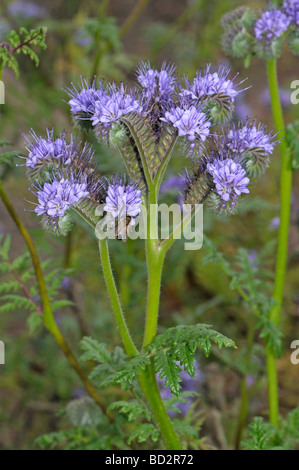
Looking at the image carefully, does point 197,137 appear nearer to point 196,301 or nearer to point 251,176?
point 251,176

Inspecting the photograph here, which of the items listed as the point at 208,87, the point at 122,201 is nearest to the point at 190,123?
the point at 208,87

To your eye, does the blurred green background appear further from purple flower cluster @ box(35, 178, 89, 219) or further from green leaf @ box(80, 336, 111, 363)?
purple flower cluster @ box(35, 178, 89, 219)

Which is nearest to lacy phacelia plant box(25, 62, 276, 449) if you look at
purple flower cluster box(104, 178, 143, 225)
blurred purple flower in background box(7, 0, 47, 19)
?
purple flower cluster box(104, 178, 143, 225)

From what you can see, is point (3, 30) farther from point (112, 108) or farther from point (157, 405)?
point (157, 405)

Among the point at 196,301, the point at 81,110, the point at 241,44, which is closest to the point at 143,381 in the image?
the point at 81,110

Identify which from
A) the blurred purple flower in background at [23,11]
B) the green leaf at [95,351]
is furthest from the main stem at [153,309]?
the blurred purple flower in background at [23,11]
